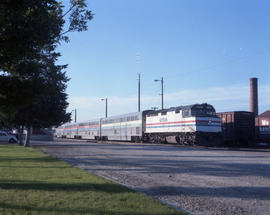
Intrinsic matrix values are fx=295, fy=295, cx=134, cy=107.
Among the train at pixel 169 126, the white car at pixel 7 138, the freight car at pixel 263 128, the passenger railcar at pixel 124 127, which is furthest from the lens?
the white car at pixel 7 138

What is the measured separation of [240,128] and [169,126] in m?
7.55

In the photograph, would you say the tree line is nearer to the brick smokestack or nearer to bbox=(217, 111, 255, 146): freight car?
bbox=(217, 111, 255, 146): freight car

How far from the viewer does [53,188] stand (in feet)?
25.7

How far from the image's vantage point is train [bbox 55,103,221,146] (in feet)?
91.0

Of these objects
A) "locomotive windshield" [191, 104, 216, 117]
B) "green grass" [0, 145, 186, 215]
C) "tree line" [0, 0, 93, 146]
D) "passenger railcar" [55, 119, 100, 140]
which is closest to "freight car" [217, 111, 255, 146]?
"locomotive windshield" [191, 104, 216, 117]

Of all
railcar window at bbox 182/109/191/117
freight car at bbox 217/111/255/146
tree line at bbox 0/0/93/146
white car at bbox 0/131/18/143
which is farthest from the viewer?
white car at bbox 0/131/18/143

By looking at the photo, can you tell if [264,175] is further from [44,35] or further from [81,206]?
[44,35]

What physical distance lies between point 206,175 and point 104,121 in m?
40.2

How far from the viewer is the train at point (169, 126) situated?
27.7 m

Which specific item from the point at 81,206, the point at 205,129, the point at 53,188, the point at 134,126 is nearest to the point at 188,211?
the point at 81,206

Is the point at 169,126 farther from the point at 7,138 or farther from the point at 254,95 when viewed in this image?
the point at 7,138

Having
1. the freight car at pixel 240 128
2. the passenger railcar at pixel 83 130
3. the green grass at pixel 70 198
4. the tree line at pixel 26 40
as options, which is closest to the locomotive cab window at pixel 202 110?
the freight car at pixel 240 128

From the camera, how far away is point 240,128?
3144 cm

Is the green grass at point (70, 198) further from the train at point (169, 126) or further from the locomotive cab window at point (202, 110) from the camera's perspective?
the locomotive cab window at point (202, 110)
